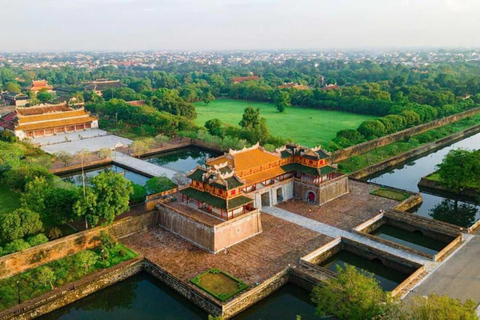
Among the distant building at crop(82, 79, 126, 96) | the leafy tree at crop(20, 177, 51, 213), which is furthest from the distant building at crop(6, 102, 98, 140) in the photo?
the distant building at crop(82, 79, 126, 96)

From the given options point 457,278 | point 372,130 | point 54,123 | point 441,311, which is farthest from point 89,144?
point 441,311

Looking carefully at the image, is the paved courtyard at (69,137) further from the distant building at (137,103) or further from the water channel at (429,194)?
the water channel at (429,194)

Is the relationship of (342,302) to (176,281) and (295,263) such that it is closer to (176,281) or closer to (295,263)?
(295,263)

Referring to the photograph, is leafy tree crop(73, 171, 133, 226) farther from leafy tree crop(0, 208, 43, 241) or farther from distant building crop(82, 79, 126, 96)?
distant building crop(82, 79, 126, 96)

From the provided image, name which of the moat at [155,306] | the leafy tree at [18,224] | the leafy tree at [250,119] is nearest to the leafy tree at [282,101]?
the leafy tree at [250,119]

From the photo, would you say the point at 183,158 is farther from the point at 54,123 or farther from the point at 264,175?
the point at 54,123
